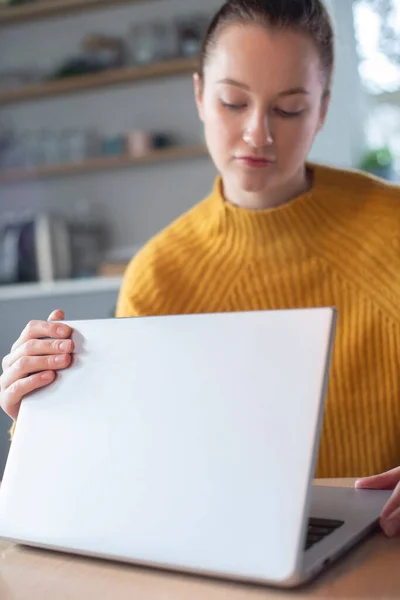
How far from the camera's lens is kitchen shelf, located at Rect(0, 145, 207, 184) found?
2670mm

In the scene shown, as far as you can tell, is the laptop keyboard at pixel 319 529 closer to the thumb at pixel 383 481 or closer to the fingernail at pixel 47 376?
the thumb at pixel 383 481

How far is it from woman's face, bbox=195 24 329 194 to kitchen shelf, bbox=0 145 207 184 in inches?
66.2

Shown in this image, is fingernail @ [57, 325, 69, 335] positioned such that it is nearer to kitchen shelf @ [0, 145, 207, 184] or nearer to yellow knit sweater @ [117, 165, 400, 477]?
yellow knit sweater @ [117, 165, 400, 477]

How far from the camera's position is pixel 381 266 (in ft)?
3.38

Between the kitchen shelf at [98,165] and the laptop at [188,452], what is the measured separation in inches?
82.2

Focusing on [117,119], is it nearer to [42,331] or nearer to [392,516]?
[42,331]

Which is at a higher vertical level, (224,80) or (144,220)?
(224,80)

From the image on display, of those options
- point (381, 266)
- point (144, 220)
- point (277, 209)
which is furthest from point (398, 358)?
point (144, 220)

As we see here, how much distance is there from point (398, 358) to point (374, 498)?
344mm

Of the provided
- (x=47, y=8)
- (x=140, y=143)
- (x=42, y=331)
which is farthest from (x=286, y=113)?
(x=47, y=8)

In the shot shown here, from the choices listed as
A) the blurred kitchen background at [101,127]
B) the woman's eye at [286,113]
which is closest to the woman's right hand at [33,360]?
the woman's eye at [286,113]

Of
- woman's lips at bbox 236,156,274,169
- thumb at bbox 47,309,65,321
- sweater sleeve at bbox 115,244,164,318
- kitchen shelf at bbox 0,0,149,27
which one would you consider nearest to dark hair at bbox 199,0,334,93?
woman's lips at bbox 236,156,274,169

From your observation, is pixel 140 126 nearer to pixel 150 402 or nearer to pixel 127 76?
pixel 127 76

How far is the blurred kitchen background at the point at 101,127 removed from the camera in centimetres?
263
